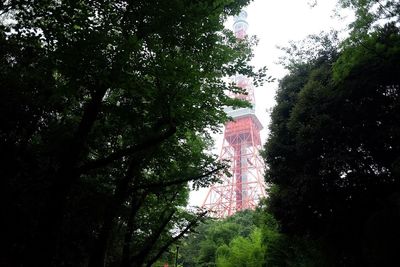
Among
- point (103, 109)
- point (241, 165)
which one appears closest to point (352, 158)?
point (103, 109)

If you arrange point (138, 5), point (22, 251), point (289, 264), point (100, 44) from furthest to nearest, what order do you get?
point (289, 264) → point (22, 251) → point (138, 5) → point (100, 44)

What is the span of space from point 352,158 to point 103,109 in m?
6.62

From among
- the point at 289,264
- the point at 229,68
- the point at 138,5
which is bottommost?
the point at 289,264

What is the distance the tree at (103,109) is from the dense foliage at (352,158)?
3.56 metres

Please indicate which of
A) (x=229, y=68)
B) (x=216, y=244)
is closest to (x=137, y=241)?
(x=229, y=68)

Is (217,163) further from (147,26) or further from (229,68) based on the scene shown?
(147,26)

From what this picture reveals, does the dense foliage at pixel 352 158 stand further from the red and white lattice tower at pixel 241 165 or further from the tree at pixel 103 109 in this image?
the red and white lattice tower at pixel 241 165

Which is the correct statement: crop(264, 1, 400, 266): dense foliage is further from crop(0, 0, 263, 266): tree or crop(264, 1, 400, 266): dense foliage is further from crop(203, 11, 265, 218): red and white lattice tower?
crop(203, 11, 265, 218): red and white lattice tower

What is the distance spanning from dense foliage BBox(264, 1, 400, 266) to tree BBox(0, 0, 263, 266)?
3563 millimetres

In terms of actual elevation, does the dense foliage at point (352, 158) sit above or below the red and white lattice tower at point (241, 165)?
below

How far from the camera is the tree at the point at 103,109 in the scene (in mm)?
3740

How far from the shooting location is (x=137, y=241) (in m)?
8.13

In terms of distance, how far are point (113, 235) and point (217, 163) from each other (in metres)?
2.78

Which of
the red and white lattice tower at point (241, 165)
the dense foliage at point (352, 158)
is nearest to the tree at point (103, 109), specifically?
the dense foliage at point (352, 158)
